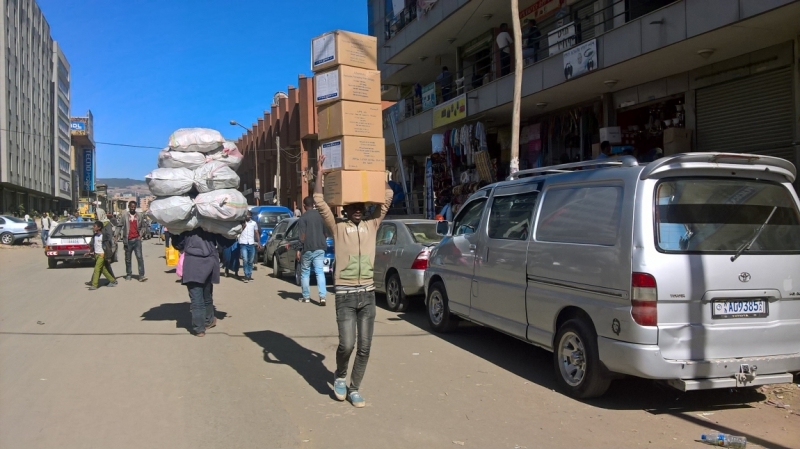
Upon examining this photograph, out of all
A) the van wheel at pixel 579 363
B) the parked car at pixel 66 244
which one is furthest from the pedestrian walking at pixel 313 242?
the parked car at pixel 66 244

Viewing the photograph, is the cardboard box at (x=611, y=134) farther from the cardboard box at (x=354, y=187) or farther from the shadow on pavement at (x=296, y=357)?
the shadow on pavement at (x=296, y=357)

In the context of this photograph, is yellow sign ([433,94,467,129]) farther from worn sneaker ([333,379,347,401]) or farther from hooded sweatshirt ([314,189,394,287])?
worn sneaker ([333,379,347,401])

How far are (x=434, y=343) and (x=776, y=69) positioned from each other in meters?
7.60

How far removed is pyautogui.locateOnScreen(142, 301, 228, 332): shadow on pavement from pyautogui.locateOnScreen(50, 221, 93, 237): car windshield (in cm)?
1084

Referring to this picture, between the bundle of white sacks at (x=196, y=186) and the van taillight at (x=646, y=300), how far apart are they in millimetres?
5385

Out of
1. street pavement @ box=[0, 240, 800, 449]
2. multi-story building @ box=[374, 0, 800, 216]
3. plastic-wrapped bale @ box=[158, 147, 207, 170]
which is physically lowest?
street pavement @ box=[0, 240, 800, 449]

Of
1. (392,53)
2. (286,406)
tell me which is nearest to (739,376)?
(286,406)

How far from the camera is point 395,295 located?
1010 cm

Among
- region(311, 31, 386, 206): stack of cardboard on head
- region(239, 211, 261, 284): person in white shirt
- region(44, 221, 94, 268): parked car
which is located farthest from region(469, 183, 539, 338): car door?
region(44, 221, 94, 268): parked car

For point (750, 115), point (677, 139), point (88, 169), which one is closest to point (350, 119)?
point (677, 139)

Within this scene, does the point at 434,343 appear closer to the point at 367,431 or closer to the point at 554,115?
the point at 367,431

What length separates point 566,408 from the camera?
5.23 meters

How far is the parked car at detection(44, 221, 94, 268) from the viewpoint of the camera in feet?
62.0

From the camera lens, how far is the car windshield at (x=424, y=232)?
392 inches
